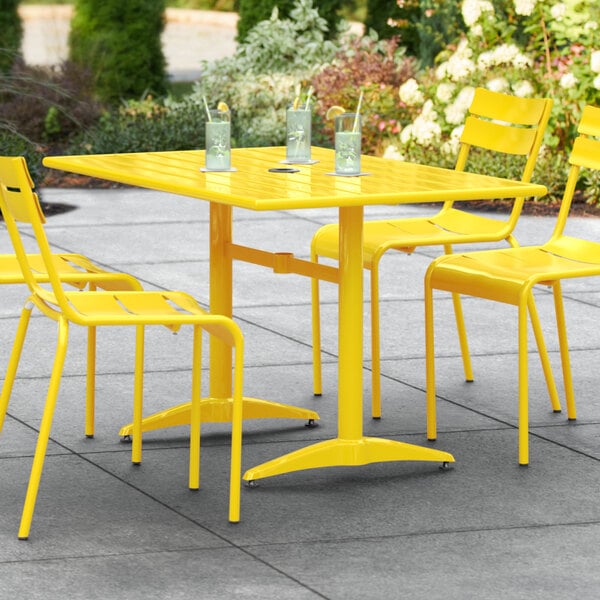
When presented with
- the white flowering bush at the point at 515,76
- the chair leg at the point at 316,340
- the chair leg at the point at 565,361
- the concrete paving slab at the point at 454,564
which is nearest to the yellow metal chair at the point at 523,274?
the chair leg at the point at 565,361

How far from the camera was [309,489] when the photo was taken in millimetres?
4820

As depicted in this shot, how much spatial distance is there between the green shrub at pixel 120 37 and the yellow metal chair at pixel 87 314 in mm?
11639

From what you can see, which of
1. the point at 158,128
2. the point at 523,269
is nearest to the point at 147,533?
the point at 523,269

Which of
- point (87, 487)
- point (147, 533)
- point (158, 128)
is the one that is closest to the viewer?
point (147, 533)

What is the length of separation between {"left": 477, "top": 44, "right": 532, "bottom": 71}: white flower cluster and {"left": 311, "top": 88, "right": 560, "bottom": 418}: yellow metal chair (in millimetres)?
Result: 5703

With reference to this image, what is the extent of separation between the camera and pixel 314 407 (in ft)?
19.1

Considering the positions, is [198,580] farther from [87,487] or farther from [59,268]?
[59,268]

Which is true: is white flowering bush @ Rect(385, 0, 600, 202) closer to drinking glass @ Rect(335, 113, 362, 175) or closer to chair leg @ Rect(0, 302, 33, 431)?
drinking glass @ Rect(335, 113, 362, 175)

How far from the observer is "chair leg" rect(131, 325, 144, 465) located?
4.89m

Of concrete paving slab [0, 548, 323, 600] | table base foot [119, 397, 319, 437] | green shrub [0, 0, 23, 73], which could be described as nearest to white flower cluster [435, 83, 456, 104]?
green shrub [0, 0, 23, 73]

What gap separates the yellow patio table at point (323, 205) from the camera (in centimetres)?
462

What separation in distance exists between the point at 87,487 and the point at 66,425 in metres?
0.73

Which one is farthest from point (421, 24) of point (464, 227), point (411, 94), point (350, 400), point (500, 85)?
point (350, 400)

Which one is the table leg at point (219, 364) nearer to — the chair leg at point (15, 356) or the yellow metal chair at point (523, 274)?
the chair leg at point (15, 356)
